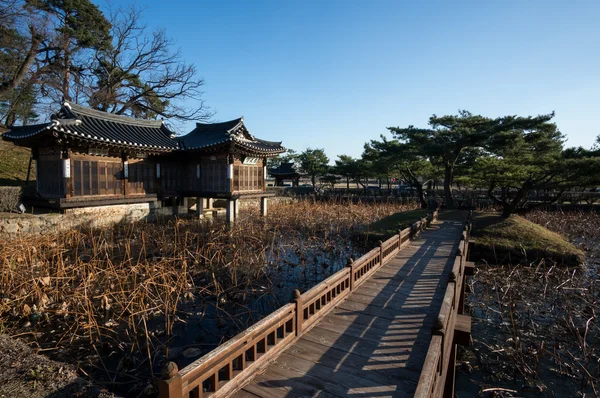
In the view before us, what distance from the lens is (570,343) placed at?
6.32 m

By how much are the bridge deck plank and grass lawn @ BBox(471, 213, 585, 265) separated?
6.44m

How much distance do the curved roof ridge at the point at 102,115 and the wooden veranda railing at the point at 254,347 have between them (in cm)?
1493

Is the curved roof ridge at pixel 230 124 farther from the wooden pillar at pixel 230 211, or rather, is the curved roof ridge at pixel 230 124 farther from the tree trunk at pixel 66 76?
the tree trunk at pixel 66 76

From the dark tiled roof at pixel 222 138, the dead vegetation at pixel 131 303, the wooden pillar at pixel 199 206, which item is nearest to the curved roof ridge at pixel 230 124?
the dark tiled roof at pixel 222 138

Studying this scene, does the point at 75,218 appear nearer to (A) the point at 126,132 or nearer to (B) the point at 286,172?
(A) the point at 126,132

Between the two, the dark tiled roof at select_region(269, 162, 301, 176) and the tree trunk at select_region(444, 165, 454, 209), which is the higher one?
the dark tiled roof at select_region(269, 162, 301, 176)

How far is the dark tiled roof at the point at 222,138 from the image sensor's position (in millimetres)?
17234

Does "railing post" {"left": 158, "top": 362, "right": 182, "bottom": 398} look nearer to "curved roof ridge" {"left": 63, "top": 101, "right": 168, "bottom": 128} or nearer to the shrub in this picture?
the shrub

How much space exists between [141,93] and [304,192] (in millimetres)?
19315

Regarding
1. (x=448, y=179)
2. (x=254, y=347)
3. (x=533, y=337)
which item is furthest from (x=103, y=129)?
(x=448, y=179)

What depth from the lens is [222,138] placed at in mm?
18422

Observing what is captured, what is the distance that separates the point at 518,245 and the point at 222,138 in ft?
50.6

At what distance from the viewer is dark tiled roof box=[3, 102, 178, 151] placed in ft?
41.7

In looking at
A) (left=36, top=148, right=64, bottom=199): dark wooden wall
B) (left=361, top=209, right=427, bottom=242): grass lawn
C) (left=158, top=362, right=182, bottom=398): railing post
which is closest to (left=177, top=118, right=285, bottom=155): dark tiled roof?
(left=36, top=148, right=64, bottom=199): dark wooden wall
